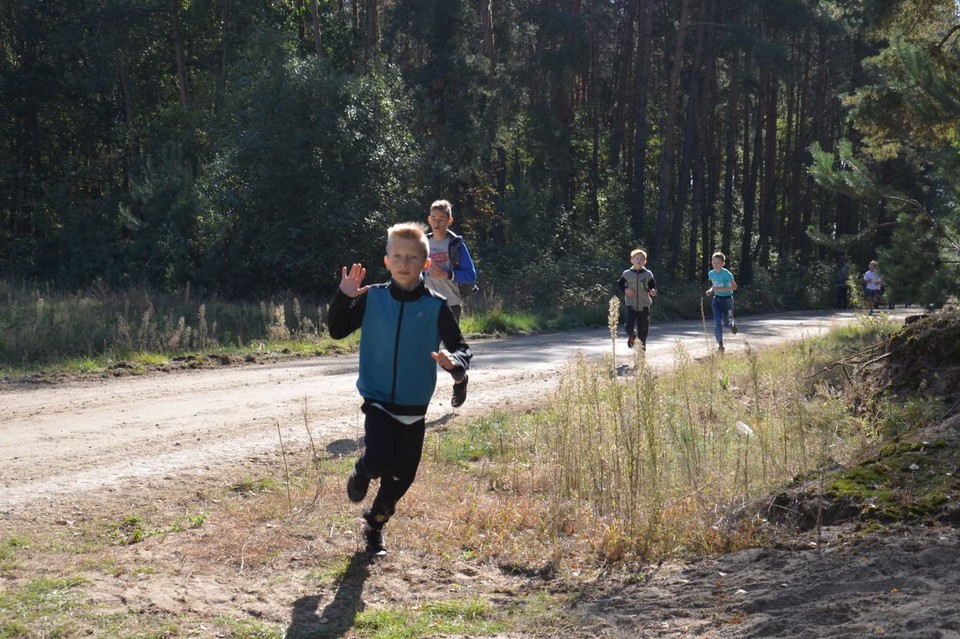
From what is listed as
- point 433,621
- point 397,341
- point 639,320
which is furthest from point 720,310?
point 433,621

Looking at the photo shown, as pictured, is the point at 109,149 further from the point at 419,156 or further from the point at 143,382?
the point at 143,382

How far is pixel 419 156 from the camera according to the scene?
28188 millimetres

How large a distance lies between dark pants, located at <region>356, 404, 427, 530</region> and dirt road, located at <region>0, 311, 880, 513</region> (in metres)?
1.81

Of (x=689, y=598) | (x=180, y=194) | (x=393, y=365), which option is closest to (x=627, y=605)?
(x=689, y=598)

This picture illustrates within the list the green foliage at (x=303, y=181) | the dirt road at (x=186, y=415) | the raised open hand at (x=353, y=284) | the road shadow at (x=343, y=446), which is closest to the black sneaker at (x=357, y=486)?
the raised open hand at (x=353, y=284)

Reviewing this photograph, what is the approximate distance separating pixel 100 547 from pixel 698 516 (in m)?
3.50

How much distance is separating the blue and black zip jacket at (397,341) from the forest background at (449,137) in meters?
9.05

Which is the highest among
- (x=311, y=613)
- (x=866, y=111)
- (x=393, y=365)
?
(x=866, y=111)

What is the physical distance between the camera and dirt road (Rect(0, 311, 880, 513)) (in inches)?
295

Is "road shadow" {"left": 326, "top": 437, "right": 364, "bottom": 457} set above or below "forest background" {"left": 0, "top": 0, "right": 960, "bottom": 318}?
below

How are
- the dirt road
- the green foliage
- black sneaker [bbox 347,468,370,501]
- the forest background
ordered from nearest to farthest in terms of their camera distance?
black sneaker [bbox 347,468,370,501] → the dirt road → the forest background → the green foliage

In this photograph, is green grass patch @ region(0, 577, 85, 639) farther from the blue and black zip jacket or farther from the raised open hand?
the raised open hand

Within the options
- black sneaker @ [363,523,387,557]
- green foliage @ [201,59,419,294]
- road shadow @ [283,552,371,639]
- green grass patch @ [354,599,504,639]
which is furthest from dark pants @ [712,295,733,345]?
green grass patch @ [354,599,504,639]

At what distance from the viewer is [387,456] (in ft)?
17.9
